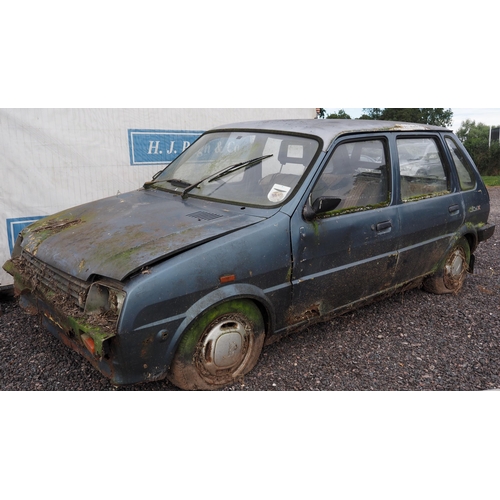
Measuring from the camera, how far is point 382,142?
14.0ft

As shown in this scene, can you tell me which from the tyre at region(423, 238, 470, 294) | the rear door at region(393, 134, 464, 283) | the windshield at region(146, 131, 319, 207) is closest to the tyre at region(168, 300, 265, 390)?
the windshield at region(146, 131, 319, 207)

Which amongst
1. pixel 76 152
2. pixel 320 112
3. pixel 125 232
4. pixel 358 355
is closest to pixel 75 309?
pixel 125 232

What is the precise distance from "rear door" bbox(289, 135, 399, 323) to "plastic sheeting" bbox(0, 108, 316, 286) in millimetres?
2871

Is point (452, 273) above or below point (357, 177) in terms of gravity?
below

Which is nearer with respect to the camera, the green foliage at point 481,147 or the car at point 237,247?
the car at point 237,247

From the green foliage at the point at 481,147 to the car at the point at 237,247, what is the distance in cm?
1865

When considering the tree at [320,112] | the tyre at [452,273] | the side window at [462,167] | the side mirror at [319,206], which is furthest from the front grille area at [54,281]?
the tree at [320,112]

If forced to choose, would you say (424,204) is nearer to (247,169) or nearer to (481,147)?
(247,169)

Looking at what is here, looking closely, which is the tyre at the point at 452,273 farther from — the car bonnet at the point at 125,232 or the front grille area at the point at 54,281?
the front grille area at the point at 54,281

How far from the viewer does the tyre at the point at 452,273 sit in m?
5.08

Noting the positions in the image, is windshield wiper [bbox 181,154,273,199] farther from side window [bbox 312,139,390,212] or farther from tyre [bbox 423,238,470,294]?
tyre [bbox 423,238,470,294]

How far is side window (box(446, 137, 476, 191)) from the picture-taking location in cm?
513

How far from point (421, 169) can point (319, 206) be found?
1686 millimetres

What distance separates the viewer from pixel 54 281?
3.27 m
